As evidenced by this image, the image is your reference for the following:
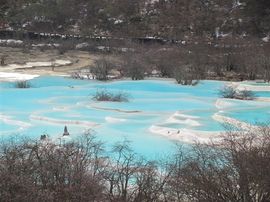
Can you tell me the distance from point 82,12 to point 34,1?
209 inches

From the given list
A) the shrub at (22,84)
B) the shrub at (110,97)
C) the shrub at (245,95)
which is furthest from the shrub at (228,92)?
the shrub at (22,84)

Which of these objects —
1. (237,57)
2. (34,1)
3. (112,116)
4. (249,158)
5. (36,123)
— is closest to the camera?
(249,158)

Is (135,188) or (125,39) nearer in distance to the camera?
(135,188)

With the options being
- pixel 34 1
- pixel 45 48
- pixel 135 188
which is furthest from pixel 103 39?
pixel 135 188

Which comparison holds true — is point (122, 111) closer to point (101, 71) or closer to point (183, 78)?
point (183, 78)

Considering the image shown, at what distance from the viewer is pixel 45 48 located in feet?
136

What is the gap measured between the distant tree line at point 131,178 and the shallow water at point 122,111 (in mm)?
4650

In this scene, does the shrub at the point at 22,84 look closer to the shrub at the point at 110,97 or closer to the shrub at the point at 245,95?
the shrub at the point at 110,97

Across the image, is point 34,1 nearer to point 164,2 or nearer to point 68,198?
point 164,2

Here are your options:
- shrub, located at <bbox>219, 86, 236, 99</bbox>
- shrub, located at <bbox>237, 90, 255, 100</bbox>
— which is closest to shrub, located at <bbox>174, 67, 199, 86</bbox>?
shrub, located at <bbox>219, 86, 236, 99</bbox>

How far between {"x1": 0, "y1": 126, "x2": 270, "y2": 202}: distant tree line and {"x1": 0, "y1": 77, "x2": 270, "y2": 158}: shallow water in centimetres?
465

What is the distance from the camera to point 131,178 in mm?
8305

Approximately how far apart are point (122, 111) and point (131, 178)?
10.2 m

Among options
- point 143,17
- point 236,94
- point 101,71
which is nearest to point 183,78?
point 236,94
